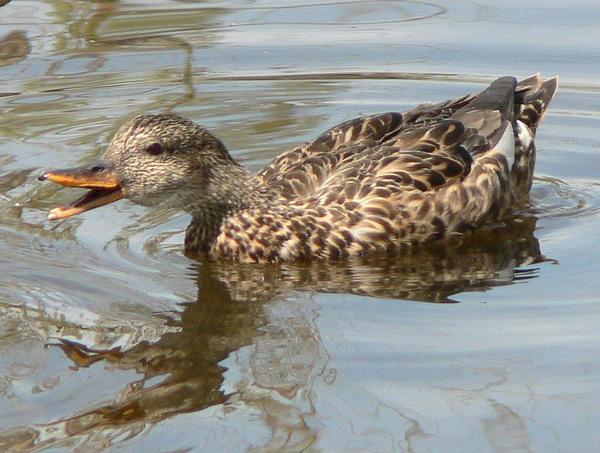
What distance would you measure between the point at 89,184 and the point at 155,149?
493mm

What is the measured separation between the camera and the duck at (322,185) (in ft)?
27.9

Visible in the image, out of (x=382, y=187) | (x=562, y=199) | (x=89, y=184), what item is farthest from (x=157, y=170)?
(x=562, y=199)

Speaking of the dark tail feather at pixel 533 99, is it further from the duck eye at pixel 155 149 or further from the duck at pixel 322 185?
the duck eye at pixel 155 149

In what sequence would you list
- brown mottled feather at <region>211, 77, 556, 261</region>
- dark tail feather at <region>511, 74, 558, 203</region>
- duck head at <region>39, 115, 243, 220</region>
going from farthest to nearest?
dark tail feather at <region>511, 74, 558, 203</region> → brown mottled feather at <region>211, 77, 556, 261</region> → duck head at <region>39, 115, 243, 220</region>

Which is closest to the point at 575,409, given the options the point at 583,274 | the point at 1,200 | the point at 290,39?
the point at 583,274

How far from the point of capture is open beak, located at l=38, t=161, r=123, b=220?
803cm

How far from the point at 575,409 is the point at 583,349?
673 millimetres

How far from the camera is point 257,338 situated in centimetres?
728

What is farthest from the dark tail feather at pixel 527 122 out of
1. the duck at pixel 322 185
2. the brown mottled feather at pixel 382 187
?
the duck at pixel 322 185

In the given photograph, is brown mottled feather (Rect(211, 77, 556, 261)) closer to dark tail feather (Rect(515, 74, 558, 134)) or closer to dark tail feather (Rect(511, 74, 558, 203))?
dark tail feather (Rect(511, 74, 558, 203))

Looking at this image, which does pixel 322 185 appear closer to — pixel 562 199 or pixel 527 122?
pixel 562 199

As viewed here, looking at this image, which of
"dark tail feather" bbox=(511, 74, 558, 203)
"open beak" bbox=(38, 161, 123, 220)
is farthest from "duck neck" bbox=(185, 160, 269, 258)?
"dark tail feather" bbox=(511, 74, 558, 203)

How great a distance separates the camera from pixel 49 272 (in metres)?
8.21

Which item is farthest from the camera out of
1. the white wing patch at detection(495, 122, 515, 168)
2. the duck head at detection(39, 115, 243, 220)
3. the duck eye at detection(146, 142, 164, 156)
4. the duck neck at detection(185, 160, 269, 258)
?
the white wing patch at detection(495, 122, 515, 168)
